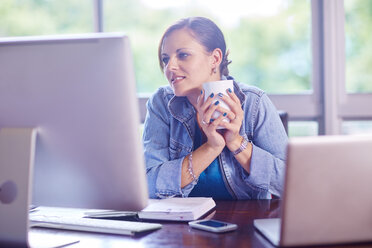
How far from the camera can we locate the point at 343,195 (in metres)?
0.78

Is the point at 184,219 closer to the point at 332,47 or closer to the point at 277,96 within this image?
the point at 277,96

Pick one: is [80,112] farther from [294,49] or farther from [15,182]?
[294,49]

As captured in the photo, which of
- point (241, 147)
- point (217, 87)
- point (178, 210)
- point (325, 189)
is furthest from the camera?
point (241, 147)

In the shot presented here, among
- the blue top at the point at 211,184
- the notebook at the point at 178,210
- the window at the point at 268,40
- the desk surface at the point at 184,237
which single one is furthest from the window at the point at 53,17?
the desk surface at the point at 184,237

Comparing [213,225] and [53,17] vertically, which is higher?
[53,17]

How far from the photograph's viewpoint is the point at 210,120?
141 centimetres

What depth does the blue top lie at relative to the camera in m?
1.59

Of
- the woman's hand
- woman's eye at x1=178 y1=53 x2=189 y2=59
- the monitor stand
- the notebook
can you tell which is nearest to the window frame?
woman's eye at x1=178 y1=53 x2=189 y2=59

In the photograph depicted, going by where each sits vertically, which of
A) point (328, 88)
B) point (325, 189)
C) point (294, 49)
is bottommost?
point (325, 189)

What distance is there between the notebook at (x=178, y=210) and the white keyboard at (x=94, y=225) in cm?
7

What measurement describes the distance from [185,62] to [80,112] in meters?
0.86

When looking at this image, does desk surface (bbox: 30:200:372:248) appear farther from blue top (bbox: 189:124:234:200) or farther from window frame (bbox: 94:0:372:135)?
window frame (bbox: 94:0:372:135)

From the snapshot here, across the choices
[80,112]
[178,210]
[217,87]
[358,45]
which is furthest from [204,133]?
[358,45]

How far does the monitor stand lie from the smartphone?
1.23 feet
